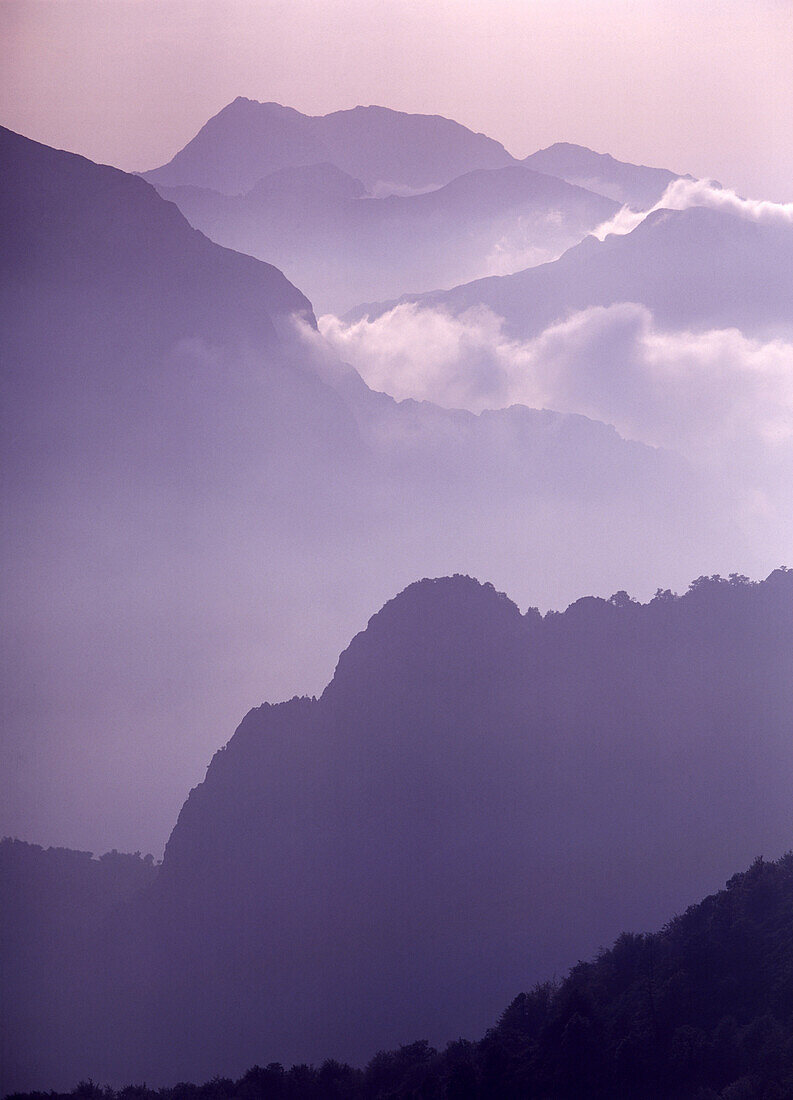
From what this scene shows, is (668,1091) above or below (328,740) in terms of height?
below

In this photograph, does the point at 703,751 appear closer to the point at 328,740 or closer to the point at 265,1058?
the point at 328,740

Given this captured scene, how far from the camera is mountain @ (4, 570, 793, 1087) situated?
262ft

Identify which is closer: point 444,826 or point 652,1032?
point 652,1032

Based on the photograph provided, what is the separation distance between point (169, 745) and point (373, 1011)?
112 meters

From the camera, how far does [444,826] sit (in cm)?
9119

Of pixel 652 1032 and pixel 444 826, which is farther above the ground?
pixel 444 826

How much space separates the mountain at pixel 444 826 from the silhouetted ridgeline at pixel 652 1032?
31421 mm

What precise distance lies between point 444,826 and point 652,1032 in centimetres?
5306

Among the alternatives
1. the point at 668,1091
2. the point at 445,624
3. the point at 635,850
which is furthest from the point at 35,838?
the point at 668,1091

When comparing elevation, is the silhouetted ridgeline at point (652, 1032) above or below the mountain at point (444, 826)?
below

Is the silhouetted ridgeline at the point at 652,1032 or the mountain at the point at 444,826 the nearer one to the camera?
the silhouetted ridgeline at the point at 652,1032

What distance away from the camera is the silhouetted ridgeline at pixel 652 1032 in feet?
117

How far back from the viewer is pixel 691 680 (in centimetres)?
8612

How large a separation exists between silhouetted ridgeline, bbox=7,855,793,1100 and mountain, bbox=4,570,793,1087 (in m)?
31.4
